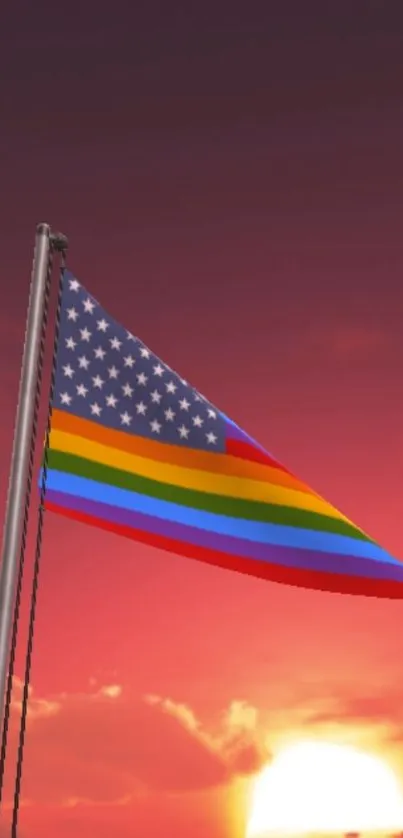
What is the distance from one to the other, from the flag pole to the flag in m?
1.01

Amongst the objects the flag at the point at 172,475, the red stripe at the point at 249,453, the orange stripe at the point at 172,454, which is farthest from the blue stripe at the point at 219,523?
the red stripe at the point at 249,453

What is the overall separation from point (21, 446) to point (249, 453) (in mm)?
2926

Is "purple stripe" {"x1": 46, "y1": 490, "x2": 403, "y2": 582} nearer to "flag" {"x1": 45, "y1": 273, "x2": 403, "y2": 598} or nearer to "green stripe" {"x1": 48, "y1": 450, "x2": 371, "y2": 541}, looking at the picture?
"flag" {"x1": 45, "y1": 273, "x2": 403, "y2": 598}

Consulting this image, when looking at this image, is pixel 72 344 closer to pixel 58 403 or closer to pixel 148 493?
pixel 58 403

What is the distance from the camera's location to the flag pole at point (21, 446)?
10.2 metres

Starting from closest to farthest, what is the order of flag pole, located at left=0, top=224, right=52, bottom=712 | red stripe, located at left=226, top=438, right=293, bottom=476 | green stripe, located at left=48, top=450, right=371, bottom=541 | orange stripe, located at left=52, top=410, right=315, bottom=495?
1. flag pole, located at left=0, top=224, right=52, bottom=712
2. green stripe, located at left=48, top=450, right=371, bottom=541
3. orange stripe, located at left=52, top=410, right=315, bottom=495
4. red stripe, located at left=226, top=438, right=293, bottom=476

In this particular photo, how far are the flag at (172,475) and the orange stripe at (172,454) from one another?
0.03 feet

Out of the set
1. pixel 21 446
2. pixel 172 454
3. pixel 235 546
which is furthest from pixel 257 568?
pixel 21 446

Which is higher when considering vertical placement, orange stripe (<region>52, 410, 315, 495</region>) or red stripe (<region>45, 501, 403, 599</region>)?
orange stripe (<region>52, 410, 315, 495</region>)

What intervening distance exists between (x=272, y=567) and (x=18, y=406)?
3302mm

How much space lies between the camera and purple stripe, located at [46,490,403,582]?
40.8ft

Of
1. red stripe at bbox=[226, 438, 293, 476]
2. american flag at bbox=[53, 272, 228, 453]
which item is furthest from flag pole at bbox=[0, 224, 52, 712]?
red stripe at bbox=[226, 438, 293, 476]

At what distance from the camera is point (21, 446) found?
35.4 ft

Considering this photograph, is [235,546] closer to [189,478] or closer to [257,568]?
[257,568]
